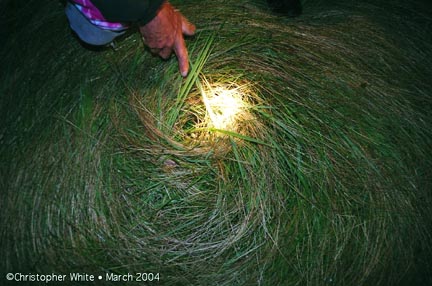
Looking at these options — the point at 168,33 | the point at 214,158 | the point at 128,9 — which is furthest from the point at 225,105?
the point at 128,9

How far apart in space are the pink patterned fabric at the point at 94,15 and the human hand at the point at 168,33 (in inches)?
3.5

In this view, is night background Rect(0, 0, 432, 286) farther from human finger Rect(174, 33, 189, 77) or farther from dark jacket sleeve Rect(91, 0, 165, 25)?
dark jacket sleeve Rect(91, 0, 165, 25)

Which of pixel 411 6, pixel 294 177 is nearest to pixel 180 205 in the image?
pixel 294 177

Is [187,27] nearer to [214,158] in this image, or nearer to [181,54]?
[181,54]

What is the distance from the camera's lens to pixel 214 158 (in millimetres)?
1094

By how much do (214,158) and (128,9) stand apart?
0.52 m

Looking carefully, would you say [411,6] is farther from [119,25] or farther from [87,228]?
[87,228]

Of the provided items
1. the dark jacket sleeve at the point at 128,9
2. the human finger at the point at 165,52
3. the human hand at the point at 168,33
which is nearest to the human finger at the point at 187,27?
the human hand at the point at 168,33

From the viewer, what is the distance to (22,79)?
3.68 feet

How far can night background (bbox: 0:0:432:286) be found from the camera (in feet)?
3.53

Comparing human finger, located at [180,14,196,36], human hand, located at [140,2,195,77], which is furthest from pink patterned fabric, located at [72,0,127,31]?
human finger, located at [180,14,196,36]

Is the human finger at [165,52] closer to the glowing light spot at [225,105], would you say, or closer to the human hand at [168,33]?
the human hand at [168,33]

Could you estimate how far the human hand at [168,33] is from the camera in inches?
34.6

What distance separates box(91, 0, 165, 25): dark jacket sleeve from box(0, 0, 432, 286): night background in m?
0.31
